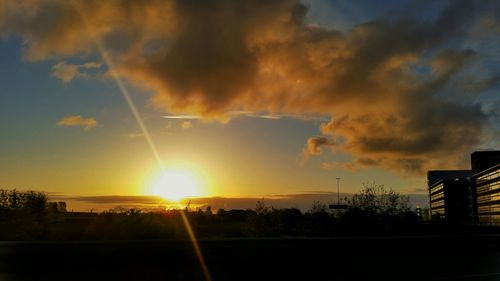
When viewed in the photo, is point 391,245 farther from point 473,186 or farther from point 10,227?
point 473,186

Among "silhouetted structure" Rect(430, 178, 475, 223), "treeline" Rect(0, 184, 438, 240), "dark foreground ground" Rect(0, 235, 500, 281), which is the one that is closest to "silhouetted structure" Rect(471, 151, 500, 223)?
"silhouetted structure" Rect(430, 178, 475, 223)

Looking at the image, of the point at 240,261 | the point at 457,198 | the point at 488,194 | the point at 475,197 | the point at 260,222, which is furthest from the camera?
the point at 457,198

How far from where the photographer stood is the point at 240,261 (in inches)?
630

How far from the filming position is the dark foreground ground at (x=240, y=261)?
1329 cm

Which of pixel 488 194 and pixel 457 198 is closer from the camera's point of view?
pixel 488 194

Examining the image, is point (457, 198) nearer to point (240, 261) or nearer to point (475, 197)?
point (475, 197)

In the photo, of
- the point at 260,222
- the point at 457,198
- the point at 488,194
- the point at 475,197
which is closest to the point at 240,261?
the point at 260,222

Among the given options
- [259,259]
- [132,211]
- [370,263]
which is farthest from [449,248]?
[132,211]

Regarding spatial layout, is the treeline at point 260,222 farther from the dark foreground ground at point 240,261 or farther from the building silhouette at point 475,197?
the building silhouette at point 475,197

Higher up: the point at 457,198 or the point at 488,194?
the point at 457,198

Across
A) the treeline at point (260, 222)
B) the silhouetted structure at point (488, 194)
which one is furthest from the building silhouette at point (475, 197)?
the treeline at point (260, 222)

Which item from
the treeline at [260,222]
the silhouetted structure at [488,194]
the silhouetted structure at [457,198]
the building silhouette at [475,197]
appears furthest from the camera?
the silhouetted structure at [457,198]

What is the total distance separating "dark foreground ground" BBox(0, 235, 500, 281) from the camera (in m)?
13.3

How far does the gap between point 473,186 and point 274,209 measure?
507ft
